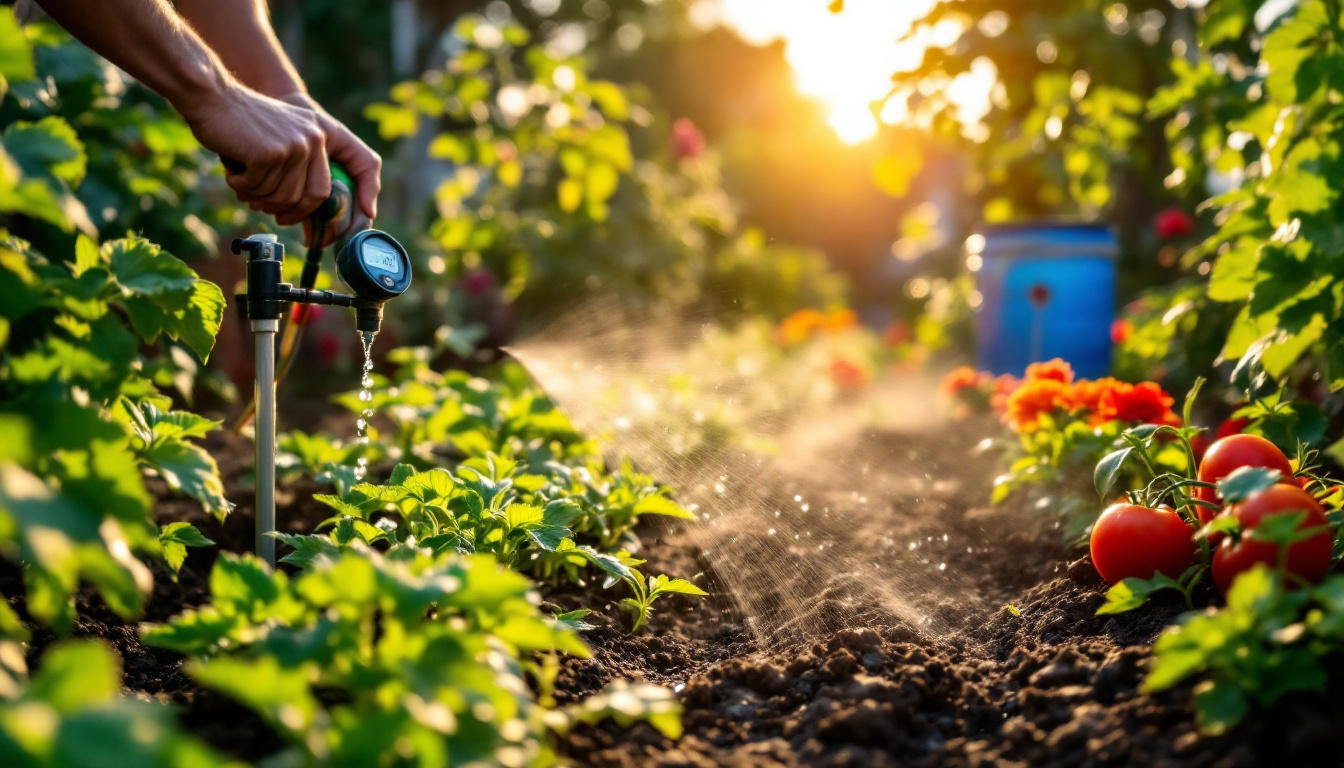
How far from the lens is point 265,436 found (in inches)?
72.7

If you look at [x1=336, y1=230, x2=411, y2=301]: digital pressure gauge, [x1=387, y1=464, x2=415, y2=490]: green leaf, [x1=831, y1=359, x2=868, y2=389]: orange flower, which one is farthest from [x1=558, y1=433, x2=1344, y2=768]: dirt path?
[x1=831, y1=359, x2=868, y2=389]: orange flower

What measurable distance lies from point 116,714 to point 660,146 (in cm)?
870

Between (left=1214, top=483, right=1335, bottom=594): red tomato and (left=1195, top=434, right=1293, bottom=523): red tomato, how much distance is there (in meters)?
0.22

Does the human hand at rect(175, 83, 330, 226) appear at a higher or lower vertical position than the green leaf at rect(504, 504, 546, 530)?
higher

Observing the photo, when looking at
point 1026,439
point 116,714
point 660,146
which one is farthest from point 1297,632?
point 660,146

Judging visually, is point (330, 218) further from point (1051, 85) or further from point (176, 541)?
point (1051, 85)

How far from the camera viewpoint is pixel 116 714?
770 mm

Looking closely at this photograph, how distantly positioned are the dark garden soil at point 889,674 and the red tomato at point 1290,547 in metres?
0.22

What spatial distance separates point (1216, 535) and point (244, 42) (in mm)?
2354

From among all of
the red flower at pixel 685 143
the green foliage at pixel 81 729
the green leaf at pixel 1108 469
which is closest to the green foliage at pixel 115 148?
the green foliage at pixel 81 729

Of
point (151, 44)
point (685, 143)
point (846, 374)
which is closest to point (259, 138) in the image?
point (151, 44)

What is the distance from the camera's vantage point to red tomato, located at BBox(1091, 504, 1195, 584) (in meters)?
1.77

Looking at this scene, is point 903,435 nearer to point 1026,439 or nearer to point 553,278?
point 1026,439

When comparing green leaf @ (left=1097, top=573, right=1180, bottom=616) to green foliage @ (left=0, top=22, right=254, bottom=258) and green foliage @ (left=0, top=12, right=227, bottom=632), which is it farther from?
green foliage @ (left=0, top=22, right=254, bottom=258)
